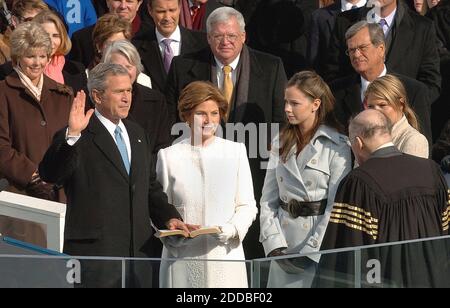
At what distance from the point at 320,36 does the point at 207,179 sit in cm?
296

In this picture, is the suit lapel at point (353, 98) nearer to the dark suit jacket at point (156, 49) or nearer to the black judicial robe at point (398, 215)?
the dark suit jacket at point (156, 49)

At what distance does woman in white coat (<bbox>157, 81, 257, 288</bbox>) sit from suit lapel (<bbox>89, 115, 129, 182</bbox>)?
0.40 m

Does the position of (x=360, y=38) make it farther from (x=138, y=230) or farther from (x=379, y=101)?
(x=138, y=230)

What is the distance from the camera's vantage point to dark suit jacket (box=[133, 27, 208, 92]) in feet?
41.1

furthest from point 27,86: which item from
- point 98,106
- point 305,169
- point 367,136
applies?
point 367,136

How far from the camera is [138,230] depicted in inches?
405

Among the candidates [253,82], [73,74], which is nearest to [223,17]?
[253,82]

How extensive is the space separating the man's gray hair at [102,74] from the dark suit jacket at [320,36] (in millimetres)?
2890

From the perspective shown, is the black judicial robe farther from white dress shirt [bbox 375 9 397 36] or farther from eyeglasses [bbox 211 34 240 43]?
white dress shirt [bbox 375 9 397 36]

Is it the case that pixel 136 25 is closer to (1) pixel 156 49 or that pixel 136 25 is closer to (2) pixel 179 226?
(1) pixel 156 49

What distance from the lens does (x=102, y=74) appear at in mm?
10469

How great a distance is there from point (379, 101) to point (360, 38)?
117 cm

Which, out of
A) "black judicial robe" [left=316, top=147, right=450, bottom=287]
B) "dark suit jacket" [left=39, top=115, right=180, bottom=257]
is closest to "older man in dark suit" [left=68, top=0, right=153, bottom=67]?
"dark suit jacket" [left=39, top=115, right=180, bottom=257]

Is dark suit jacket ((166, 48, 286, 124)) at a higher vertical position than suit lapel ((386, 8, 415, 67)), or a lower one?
lower
